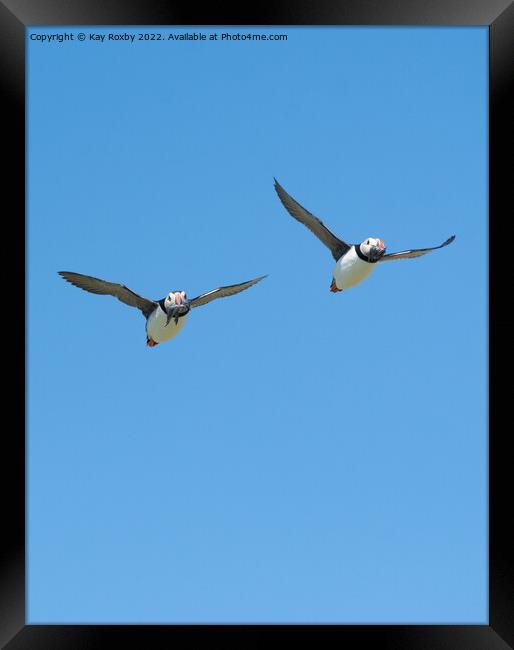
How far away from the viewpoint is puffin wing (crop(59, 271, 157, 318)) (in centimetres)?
823

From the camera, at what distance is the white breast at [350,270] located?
9180mm

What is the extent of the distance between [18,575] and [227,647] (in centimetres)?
167

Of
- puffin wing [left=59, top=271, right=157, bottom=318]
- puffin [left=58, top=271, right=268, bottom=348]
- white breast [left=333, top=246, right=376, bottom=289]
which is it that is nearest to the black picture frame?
puffin wing [left=59, top=271, right=157, bottom=318]

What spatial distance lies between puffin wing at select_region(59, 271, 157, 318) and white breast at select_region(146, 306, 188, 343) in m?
0.11

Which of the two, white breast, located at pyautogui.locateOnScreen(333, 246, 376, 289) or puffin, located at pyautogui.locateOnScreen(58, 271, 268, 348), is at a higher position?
white breast, located at pyautogui.locateOnScreen(333, 246, 376, 289)

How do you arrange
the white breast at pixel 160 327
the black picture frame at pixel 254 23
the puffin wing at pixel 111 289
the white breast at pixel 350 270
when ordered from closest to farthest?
the black picture frame at pixel 254 23, the puffin wing at pixel 111 289, the white breast at pixel 160 327, the white breast at pixel 350 270

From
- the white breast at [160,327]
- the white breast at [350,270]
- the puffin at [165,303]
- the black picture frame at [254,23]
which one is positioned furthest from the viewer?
the white breast at [350,270]

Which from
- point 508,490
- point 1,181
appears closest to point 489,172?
point 508,490

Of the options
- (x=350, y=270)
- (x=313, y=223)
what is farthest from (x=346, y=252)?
(x=313, y=223)

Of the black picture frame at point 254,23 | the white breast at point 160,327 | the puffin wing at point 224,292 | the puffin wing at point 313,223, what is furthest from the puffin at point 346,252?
the black picture frame at point 254,23

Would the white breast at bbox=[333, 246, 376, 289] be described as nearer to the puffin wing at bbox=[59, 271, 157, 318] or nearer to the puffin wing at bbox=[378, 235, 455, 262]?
the puffin wing at bbox=[378, 235, 455, 262]

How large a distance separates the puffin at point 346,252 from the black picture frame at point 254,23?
230 cm

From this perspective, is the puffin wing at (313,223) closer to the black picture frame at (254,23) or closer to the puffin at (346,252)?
the puffin at (346,252)

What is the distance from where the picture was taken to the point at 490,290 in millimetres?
6582
